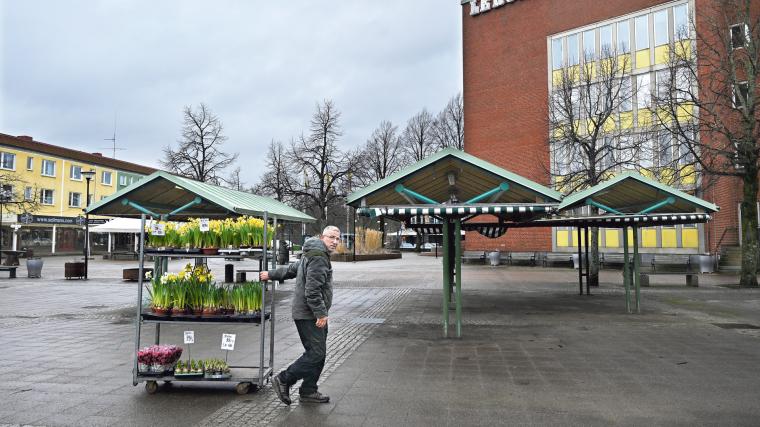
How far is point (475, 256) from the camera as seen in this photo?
116ft

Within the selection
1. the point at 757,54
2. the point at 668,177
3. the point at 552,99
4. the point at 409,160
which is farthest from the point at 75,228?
the point at 757,54

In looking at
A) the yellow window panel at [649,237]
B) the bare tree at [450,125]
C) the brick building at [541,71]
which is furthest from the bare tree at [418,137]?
the yellow window panel at [649,237]

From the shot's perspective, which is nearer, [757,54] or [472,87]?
[757,54]

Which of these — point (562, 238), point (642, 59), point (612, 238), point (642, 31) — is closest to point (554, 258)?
point (562, 238)

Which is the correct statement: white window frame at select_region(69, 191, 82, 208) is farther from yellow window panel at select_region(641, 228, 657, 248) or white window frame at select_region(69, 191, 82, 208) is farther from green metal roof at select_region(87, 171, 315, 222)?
yellow window panel at select_region(641, 228, 657, 248)

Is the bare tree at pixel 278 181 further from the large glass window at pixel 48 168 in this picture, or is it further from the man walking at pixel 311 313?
the man walking at pixel 311 313

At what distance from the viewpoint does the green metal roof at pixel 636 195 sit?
36.0ft

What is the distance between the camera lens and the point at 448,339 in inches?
350

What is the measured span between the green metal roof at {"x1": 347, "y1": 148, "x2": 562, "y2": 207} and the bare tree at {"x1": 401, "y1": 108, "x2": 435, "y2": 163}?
1762 inches

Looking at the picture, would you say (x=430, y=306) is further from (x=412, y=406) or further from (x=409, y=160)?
(x=409, y=160)

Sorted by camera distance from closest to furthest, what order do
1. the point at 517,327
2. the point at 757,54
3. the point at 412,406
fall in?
the point at 412,406, the point at 517,327, the point at 757,54

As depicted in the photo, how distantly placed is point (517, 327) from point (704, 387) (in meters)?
4.38

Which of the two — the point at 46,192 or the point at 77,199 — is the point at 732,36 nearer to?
the point at 46,192

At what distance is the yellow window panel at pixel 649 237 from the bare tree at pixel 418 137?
93.5 feet
